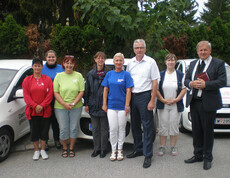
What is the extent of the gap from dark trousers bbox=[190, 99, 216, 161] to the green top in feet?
6.31

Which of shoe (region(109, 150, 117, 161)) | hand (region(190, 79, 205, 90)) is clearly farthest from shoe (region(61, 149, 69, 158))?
hand (region(190, 79, 205, 90))

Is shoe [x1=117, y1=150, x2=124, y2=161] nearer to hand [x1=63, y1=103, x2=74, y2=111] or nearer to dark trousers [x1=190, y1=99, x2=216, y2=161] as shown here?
hand [x1=63, y1=103, x2=74, y2=111]

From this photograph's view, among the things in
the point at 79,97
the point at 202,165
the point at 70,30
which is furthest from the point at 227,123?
the point at 70,30

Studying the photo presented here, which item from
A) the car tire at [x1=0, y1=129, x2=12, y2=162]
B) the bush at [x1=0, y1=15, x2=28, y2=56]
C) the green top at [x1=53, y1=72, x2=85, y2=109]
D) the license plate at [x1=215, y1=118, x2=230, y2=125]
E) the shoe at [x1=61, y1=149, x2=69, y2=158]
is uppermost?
the bush at [x1=0, y1=15, x2=28, y2=56]

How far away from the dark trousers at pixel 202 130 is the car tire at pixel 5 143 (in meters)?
3.16

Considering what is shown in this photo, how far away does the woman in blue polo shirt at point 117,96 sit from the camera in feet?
12.6

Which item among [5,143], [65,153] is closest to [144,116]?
[65,153]

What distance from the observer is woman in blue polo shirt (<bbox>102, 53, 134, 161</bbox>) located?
3838 mm

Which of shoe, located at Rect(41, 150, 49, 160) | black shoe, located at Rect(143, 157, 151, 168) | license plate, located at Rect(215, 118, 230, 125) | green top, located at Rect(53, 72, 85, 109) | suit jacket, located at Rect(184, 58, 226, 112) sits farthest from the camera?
license plate, located at Rect(215, 118, 230, 125)

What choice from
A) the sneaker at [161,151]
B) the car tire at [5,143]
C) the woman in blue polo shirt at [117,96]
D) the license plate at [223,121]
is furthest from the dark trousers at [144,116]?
the car tire at [5,143]

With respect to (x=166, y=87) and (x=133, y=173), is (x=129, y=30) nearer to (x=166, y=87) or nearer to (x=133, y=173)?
(x=166, y=87)

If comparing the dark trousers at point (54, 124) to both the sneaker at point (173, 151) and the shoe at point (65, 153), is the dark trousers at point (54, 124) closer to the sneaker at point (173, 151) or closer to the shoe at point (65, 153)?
the shoe at point (65, 153)

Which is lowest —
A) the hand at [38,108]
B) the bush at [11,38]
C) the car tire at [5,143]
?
the car tire at [5,143]

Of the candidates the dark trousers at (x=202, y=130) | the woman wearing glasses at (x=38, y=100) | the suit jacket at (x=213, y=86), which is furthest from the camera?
the woman wearing glasses at (x=38, y=100)
